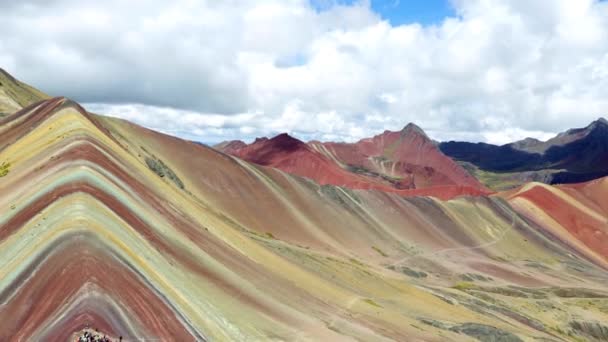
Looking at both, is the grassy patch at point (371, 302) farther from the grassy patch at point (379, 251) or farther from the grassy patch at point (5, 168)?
the grassy patch at point (379, 251)

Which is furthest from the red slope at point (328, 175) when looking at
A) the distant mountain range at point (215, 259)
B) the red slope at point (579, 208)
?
the distant mountain range at point (215, 259)

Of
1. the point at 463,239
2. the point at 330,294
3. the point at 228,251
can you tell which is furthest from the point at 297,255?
the point at 463,239

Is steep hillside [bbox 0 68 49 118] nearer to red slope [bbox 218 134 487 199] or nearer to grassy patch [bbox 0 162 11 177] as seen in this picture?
grassy patch [bbox 0 162 11 177]

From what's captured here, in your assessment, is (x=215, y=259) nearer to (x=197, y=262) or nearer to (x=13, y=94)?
(x=197, y=262)

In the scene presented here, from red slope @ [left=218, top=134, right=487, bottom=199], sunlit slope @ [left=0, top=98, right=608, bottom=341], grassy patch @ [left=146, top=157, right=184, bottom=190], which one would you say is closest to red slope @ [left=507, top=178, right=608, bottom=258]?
red slope @ [left=218, top=134, right=487, bottom=199]

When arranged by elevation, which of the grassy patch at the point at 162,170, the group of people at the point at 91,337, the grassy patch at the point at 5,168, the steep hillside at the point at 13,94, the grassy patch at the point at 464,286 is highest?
the steep hillside at the point at 13,94

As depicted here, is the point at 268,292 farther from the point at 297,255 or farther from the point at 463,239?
the point at 463,239

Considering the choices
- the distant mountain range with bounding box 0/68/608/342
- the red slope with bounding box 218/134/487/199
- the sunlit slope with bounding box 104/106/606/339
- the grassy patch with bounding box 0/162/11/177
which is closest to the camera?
the distant mountain range with bounding box 0/68/608/342
